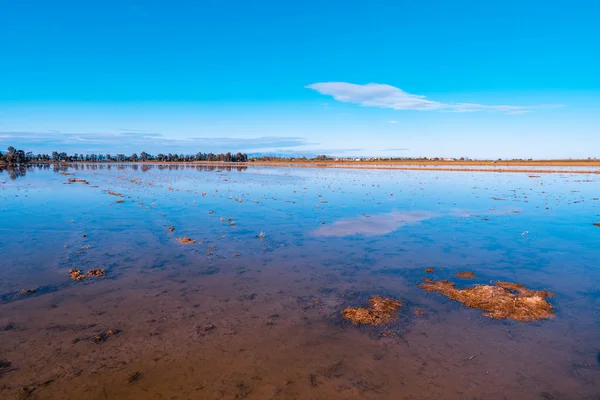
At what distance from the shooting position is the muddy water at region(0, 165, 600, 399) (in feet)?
21.1

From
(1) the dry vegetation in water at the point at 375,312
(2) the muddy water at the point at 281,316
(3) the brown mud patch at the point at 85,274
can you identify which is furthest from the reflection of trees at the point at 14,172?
(1) the dry vegetation in water at the point at 375,312

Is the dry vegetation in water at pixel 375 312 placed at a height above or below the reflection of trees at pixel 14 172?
below

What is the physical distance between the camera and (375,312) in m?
9.27

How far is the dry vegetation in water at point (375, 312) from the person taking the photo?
8812 mm

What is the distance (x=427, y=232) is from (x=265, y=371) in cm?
1530

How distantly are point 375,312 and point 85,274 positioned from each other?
1012 cm

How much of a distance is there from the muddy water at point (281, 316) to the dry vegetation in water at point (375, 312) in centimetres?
28

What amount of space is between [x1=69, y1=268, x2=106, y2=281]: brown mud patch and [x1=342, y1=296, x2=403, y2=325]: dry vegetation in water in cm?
879

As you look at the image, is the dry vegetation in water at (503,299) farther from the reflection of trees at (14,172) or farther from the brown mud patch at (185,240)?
the reflection of trees at (14,172)

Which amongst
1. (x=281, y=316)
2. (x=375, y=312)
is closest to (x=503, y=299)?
(x=375, y=312)

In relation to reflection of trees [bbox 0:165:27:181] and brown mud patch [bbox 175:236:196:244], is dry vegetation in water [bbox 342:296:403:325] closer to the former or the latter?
brown mud patch [bbox 175:236:196:244]

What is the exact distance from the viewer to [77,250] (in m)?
14.7

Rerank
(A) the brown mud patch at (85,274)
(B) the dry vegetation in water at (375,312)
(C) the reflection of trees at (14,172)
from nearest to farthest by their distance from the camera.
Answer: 1. (B) the dry vegetation in water at (375,312)
2. (A) the brown mud patch at (85,274)
3. (C) the reflection of trees at (14,172)

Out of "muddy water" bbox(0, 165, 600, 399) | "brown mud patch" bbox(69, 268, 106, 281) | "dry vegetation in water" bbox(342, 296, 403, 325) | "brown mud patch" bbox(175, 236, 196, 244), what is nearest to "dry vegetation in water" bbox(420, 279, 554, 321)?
"muddy water" bbox(0, 165, 600, 399)
